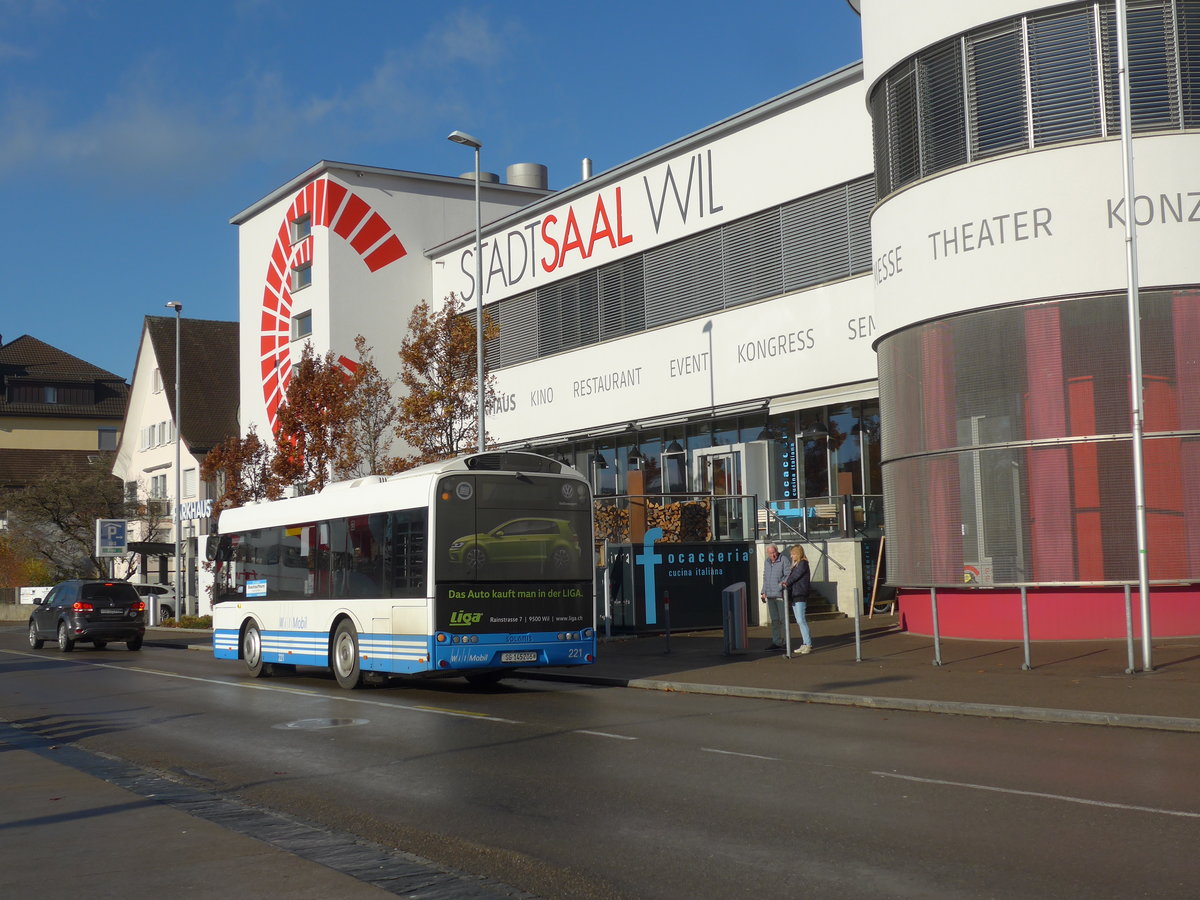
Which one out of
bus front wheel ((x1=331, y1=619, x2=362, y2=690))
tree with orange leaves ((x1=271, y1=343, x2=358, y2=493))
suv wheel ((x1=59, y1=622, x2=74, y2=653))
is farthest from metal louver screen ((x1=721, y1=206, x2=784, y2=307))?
suv wheel ((x1=59, y1=622, x2=74, y2=653))

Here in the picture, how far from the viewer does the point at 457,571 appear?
703 inches

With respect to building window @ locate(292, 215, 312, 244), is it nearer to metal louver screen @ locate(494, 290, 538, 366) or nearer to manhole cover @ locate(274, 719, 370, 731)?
metal louver screen @ locate(494, 290, 538, 366)

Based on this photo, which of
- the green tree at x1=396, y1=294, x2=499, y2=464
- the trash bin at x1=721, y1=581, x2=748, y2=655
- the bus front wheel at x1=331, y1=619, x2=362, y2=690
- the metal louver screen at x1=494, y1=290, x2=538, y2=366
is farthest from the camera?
the metal louver screen at x1=494, y1=290, x2=538, y2=366

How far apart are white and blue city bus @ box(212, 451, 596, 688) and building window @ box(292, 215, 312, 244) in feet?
94.8

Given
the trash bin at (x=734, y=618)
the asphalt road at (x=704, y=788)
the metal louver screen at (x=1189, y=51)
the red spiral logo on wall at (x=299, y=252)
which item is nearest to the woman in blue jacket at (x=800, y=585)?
the trash bin at (x=734, y=618)

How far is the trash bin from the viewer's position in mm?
22094

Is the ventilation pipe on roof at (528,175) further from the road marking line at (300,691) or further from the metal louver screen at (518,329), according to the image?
the road marking line at (300,691)

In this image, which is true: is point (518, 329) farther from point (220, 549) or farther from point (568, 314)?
point (220, 549)

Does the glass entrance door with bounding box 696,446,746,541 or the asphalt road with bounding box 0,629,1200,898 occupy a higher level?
the glass entrance door with bounding box 696,446,746,541

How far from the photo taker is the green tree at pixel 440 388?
32.2 metres

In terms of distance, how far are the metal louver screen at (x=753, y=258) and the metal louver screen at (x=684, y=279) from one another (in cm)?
44

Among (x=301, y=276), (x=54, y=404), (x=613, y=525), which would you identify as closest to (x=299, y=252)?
(x=301, y=276)

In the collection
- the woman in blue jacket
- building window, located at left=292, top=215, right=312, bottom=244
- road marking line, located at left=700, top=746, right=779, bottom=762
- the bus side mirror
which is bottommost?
road marking line, located at left=700, top=746, right=779, bottom=762

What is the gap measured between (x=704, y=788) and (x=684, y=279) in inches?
998
